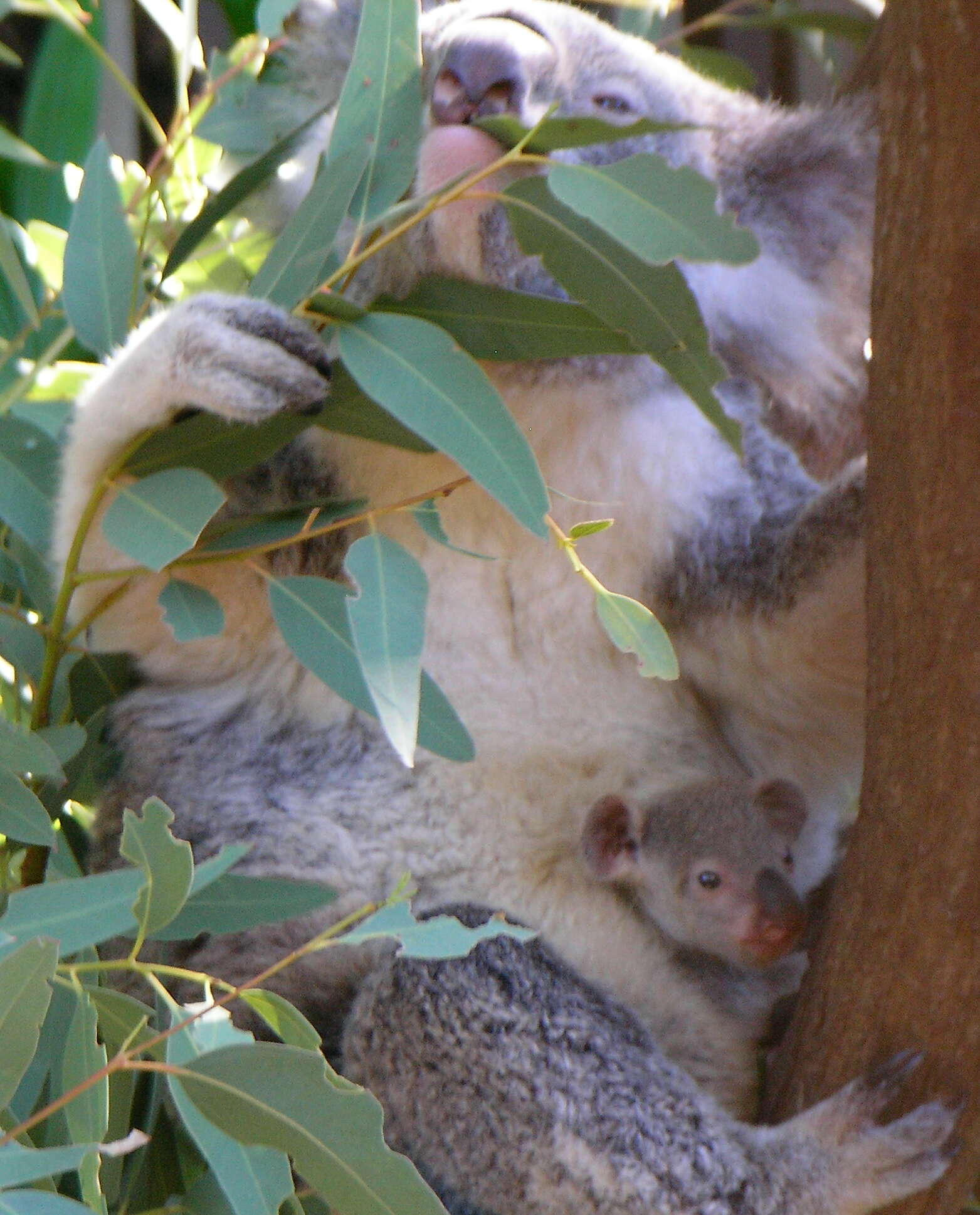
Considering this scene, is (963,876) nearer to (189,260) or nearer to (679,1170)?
(679,1170)

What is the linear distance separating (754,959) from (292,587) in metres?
0.70

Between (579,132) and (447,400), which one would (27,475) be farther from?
(579,132)

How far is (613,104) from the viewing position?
1891 millimetres

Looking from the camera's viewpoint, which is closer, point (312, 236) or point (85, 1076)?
point (85, 1076)

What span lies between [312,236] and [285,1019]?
2.52 ft

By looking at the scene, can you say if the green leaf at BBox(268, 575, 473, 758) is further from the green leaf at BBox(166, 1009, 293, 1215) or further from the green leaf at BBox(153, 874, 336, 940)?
the green leaf at BBox(166, 1009, 293, 1215)

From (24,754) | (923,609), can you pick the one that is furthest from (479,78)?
Answer: (24,754)

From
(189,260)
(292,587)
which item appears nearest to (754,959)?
(292,587)

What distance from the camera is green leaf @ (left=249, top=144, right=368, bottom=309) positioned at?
4.85 feet

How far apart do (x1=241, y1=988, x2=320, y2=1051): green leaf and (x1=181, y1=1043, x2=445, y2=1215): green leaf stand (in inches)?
2.0

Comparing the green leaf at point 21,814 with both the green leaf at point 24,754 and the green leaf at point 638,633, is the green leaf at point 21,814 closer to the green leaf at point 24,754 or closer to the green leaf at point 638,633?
the green leaf at point 24,754

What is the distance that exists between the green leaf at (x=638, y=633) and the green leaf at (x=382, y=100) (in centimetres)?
47

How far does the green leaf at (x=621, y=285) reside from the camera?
146cm

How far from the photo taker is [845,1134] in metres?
1.46
